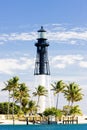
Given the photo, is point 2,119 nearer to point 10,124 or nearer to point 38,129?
point 10,124

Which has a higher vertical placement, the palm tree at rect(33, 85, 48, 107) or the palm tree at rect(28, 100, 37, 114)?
the palm tree at rect(33, 85, 48, 107)

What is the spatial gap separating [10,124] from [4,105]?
21.8 metres

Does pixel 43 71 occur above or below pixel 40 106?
above

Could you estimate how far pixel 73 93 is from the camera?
5167 inches

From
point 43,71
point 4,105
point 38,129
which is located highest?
point 43,71

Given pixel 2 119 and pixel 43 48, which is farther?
pixel 43 48

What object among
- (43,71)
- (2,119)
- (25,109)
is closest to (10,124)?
(2,119)

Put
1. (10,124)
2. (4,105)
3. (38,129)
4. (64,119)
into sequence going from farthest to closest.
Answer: (4,105), (64,119), (10,124), (38,129)

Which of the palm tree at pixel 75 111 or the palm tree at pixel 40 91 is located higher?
the palm tree at pixel 40 91

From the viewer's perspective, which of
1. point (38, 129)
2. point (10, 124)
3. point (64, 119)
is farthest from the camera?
point (64, 119)

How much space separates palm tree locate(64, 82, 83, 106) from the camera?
13075 centimetres

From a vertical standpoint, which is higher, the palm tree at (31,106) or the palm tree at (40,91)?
the palm tree at (40,91)

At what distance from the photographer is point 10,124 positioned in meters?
115

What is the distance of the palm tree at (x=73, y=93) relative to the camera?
5148 inches
